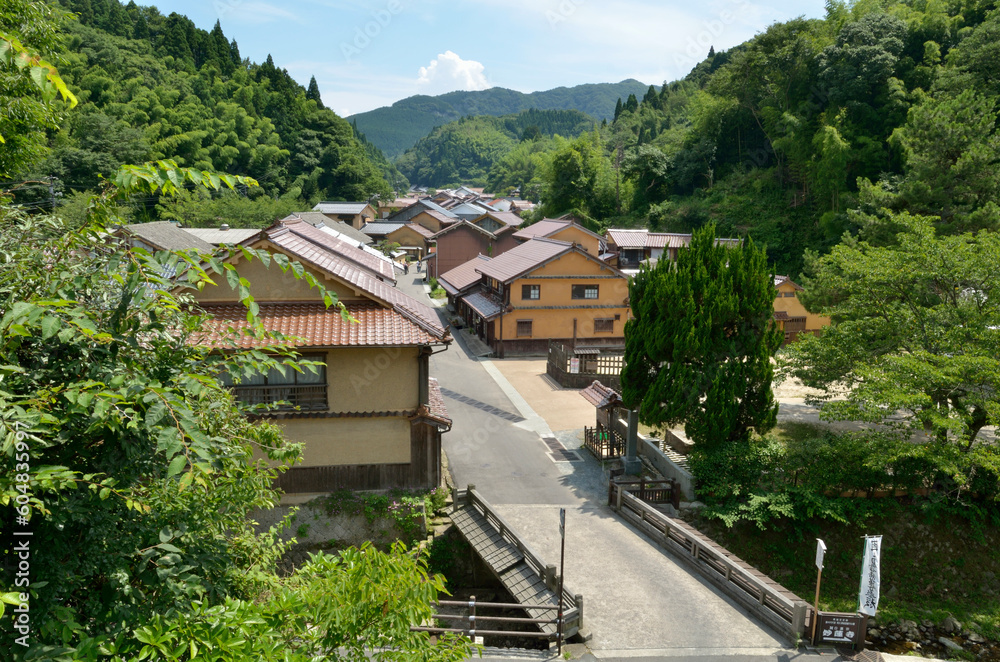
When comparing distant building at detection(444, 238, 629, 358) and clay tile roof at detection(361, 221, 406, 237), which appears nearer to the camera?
distant building at detection(444, 238, 629, 358)

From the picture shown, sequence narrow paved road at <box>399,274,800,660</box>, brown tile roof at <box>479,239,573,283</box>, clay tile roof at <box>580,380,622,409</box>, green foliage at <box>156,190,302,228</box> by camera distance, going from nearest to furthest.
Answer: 1. narrow paved road at <box>399,274,800,660</box>
2. clay tile roof at <box>580,380,622,409</box>
3. brown tile roof at <box>479,239,573,283</box>
4. green foliage at <box>156,190,302,228</box>

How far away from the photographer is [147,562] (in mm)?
4262

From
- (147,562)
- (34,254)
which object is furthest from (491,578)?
(34,254)

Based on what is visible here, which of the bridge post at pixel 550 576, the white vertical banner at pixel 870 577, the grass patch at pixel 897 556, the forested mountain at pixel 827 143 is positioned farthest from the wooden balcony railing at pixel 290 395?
the forested mountain at pixel 827 143

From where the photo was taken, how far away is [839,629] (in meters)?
11.7

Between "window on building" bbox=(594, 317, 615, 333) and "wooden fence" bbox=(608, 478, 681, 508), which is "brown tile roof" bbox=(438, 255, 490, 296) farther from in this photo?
"wooden fence" bbox=(608, 478, 681, 508)

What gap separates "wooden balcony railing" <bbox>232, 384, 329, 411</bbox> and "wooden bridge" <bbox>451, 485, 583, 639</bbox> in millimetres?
4430

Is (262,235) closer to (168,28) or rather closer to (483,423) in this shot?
(483,423)

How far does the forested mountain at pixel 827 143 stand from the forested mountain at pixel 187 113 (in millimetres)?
41665

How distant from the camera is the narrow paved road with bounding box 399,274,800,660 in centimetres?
1183

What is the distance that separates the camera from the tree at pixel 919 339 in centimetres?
1518

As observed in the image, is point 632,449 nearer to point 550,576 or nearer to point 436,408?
point 436,408

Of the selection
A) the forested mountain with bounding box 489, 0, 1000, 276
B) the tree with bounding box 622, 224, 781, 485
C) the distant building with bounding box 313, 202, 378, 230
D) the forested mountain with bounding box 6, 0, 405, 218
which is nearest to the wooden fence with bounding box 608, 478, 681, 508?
the tree with bounding box 622, 224, 781, 485

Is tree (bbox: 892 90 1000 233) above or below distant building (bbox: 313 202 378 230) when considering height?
below
